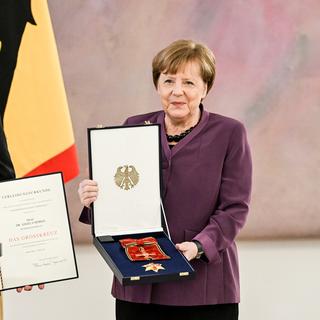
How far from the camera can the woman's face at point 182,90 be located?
6.91 ft

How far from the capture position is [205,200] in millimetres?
2125

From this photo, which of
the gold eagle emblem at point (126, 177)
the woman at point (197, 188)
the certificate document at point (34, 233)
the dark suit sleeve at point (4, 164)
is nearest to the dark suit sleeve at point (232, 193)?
the woman at point (197, 188)

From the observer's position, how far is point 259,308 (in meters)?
3.50

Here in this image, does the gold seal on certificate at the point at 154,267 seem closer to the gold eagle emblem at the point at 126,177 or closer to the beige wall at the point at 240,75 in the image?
the gold eagle emblem at the point at 126,177

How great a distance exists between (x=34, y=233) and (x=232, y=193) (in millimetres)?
535

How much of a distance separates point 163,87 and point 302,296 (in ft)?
5.62

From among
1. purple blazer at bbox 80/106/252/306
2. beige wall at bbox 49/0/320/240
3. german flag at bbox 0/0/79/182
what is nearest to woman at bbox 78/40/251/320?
purple blazer at bbox 80/106/252/306

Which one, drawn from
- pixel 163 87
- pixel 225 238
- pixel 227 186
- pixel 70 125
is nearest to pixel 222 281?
pixel 225 238

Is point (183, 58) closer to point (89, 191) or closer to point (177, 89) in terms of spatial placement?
point (177, 89)

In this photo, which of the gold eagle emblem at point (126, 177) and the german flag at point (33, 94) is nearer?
the gold eagle emblem at point (126, 177)

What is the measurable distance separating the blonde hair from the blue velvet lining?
0.45m

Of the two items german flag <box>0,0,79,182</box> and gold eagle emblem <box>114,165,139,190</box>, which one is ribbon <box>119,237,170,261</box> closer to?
gold eagle emblem <box>114,165,139,190</box>

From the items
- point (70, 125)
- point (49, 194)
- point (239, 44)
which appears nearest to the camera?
point (49, 194)

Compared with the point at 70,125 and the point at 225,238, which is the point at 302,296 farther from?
the point at 225,238
